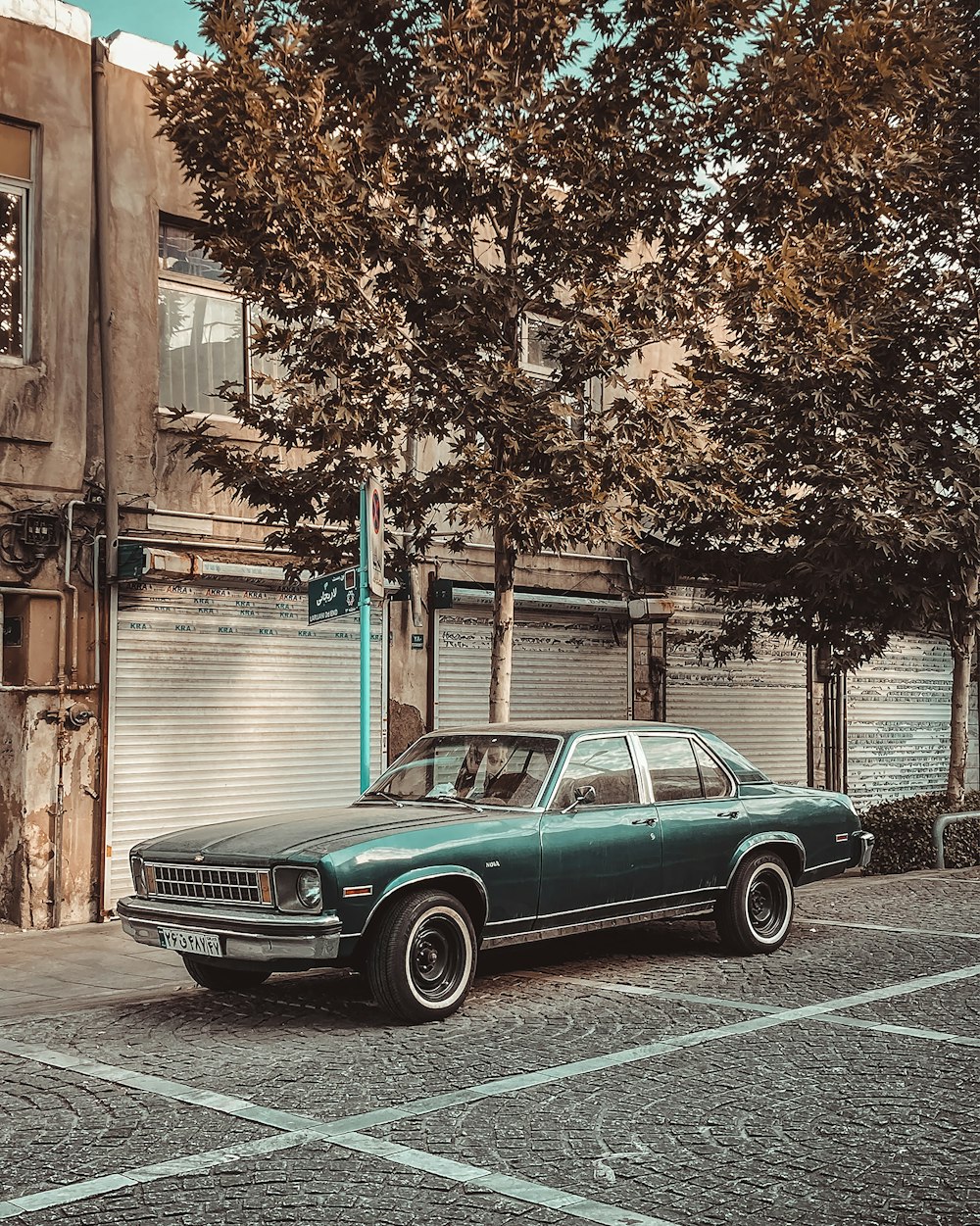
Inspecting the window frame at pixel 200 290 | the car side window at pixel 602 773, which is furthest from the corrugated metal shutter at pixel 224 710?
the car side window at pixel 602 773

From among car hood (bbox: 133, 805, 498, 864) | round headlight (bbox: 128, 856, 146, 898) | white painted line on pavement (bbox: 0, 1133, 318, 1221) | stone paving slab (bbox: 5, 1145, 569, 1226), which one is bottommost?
white painted line on pavement (bbox: 0, 1133, 318, 1221)

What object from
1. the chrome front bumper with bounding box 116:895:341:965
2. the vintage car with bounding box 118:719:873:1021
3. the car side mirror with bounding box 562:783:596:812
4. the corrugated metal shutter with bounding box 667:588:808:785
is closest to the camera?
the chrome front bumper with bounding box 116:895:341:965

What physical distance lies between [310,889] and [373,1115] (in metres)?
1.73

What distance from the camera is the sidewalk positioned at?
28.8 feet

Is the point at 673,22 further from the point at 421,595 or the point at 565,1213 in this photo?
the point at 565,1213

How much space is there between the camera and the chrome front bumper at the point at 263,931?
7066 mm

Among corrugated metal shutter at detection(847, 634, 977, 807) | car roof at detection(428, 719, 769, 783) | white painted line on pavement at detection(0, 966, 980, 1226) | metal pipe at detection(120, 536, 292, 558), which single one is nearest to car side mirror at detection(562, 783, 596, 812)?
car roof at detection(428, 719, 769, 783)

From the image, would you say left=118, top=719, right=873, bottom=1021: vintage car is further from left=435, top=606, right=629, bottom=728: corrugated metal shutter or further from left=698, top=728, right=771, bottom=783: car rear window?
left=435, top=606, right=629, bottom=728: corrugated metal shutter

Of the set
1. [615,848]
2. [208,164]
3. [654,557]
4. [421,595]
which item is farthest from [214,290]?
Result: [615,848]

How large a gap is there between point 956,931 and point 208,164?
8.18m

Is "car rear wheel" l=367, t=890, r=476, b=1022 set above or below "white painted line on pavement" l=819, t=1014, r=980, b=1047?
above

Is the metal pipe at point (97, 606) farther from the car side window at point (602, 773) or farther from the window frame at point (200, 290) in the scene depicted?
the car side window at point (602, 773)

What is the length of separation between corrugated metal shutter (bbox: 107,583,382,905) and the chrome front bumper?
498 centimetres

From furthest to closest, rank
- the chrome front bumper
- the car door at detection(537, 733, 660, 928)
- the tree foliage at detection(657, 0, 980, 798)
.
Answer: the tree foliage at detection(657, 0, 980, 798) < the car door at detection(537, 733, 660, 928) < the chrome front bumper
